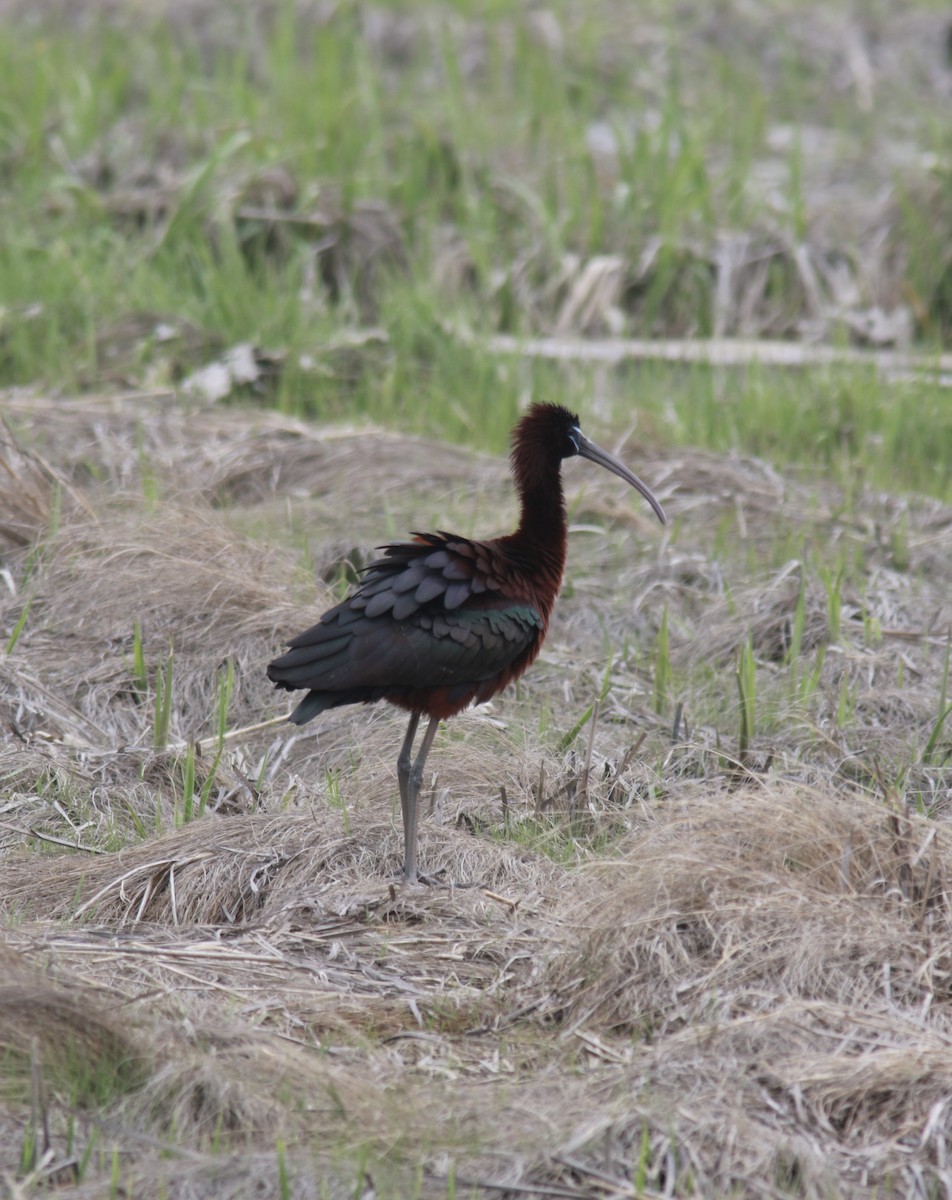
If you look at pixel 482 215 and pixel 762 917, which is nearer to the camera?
pixel 762 917

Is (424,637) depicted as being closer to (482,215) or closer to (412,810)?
(412,810)

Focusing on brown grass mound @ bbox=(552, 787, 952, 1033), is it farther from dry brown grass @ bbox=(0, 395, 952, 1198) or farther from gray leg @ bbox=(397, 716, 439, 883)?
gray leg @ bbox=(397, 716, 439, 883)

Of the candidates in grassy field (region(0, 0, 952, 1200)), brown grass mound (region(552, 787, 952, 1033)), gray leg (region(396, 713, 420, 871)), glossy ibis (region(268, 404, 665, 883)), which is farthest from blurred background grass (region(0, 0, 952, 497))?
brown grass mound (region(552, 787, 952, 1033))

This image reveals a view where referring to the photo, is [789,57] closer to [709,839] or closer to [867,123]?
[867,123]

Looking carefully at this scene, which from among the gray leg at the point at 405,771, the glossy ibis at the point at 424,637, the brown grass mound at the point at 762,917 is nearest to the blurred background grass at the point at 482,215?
the glossy ibis at the point at 424,637

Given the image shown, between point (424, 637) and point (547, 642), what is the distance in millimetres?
1513

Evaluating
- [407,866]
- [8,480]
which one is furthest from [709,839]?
[8,480]

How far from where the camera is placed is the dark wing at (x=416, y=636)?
3971 millimetres

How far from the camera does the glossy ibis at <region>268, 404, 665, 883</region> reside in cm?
397

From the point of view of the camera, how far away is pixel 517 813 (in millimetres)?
4305

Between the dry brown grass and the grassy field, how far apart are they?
0.5 inches

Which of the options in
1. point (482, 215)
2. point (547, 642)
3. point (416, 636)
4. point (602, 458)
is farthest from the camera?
point (482, 215)

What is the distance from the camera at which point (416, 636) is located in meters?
4.03

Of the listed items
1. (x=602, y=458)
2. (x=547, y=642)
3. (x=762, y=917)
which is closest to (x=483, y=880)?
(x=762, y=917)
